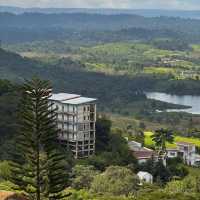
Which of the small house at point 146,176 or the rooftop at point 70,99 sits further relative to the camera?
the rooftop at point 70,99

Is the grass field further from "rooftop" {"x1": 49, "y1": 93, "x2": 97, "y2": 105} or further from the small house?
the small house

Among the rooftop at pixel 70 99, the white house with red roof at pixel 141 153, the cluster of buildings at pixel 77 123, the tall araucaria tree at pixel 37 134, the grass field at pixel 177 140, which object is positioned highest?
the tall araucaria tree at pixel 37 134

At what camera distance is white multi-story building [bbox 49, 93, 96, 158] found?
40312 mm

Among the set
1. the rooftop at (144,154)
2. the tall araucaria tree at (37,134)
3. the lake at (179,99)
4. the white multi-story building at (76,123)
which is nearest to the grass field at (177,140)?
the rooftop at (144,154)

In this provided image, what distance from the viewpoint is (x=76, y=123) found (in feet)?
132

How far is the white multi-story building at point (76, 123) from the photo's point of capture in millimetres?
40312

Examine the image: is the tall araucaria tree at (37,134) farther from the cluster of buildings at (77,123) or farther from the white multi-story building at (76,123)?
the white multi-story building at (76,123)

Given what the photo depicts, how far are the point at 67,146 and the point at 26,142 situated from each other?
66.3 ft

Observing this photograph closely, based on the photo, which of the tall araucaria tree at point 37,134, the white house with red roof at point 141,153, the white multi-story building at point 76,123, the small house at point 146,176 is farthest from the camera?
the white house with red roof at point 141,153

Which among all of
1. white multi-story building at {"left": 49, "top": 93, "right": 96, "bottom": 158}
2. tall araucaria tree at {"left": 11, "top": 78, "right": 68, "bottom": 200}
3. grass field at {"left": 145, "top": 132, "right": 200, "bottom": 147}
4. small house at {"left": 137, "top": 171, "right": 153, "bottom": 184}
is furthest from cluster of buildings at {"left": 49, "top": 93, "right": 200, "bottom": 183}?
tall araucaria tree at {"left": 11, "top": 78, "right": 68, "bottom": 200}

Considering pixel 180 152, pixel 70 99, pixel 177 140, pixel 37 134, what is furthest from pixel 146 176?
pixel 37 134

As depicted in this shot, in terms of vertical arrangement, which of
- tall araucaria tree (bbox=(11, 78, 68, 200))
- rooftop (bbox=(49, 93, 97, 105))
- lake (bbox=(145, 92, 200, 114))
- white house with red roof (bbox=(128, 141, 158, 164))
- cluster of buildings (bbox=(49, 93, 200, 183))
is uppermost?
tall araucaria tree (bbox=(11, 78, 68, 200))

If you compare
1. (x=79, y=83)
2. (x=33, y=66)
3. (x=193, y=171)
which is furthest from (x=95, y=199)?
(x=33, y=66)

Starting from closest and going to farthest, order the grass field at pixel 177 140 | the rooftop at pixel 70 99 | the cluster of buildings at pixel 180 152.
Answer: the rooftop at pixel 70 99 → the cluster of buildings at pixel 180 152 → the grass field at pixel 177 140
